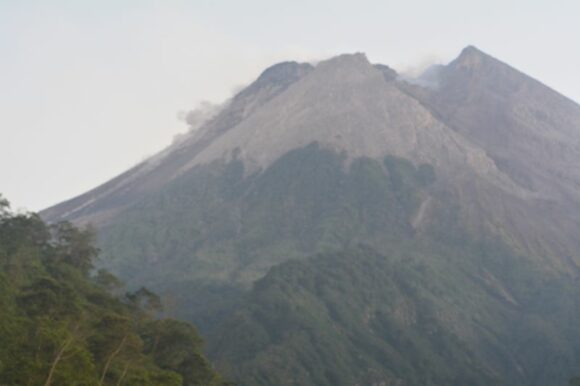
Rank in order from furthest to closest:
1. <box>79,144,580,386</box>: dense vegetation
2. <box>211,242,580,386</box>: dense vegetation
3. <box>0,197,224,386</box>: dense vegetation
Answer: <box>79,144,580,386</box>: dense vegetation < <box>211,242,580,386</box>: dense vegetation < <box>0,197,224,386</box>: dense vegetation

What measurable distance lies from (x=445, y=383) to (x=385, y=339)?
1466 cm

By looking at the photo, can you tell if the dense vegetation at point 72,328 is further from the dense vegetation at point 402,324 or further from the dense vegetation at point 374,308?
the dense vegetation at point 374,308

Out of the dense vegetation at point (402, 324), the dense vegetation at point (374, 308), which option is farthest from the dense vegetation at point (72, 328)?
the dense vegetation at point (374, 308)

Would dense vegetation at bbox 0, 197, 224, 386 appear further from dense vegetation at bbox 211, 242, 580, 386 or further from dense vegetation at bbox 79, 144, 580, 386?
dense vegetation at bbox 79, 144, 580, 386

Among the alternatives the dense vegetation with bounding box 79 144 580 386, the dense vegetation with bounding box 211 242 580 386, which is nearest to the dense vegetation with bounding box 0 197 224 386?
the dense vegetation with bounding box 211 242 580 386

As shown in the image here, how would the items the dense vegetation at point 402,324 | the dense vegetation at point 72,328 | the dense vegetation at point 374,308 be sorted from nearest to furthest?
the dense vegetation at point 72,328 → the dense vegetation at point 402,324 → the dense vegetation at point 374,308

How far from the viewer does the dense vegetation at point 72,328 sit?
132 feet

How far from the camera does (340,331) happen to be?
460 ft

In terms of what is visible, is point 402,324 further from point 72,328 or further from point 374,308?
point 72,328

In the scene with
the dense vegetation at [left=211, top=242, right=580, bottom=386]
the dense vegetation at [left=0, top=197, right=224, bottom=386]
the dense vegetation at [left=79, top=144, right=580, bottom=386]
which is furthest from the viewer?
the dense vegetation at [left=79, top=144, right=580, bottom=386]

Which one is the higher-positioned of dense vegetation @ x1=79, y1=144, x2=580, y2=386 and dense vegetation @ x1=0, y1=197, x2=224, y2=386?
dense vegetation @ x1=0, y1=197, x2=224, y2=386

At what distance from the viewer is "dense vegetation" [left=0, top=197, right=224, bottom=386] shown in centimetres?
4016

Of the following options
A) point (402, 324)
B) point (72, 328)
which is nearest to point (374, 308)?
point (402, 324)

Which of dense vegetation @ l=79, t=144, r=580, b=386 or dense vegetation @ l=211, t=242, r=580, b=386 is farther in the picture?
dense vegetation @ l=79, t=144, r=580, b=386
